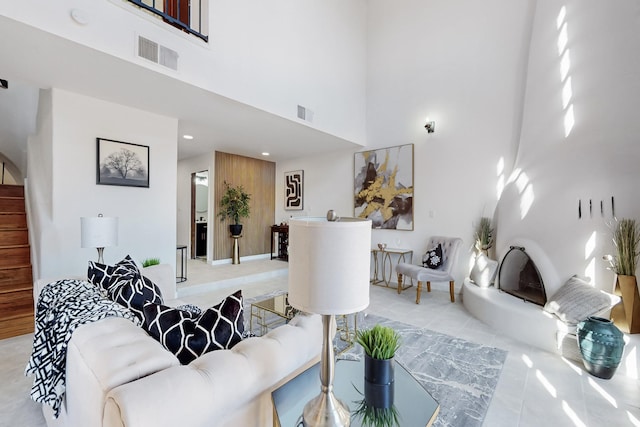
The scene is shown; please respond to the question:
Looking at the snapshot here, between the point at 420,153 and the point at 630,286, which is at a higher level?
the point at 420,153

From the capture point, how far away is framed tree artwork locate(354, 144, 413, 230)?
4691mm

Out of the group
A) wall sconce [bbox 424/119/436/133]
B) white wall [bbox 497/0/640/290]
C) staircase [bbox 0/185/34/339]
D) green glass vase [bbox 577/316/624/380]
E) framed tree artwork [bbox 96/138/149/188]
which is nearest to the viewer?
green glass vase [bbox 577/316/624/380]

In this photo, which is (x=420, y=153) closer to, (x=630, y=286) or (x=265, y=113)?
(x=265, y=113)

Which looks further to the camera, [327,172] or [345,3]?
[327,172]

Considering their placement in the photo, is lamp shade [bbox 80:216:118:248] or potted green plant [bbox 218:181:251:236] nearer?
lamp shade [bbox 80:216:118:248]

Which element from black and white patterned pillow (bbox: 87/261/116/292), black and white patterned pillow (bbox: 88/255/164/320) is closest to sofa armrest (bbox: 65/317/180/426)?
black and white patterned pillow (bbox: 88/255/164/320)

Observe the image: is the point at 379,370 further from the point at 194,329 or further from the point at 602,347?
the point at 602,347

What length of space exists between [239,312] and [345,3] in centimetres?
549

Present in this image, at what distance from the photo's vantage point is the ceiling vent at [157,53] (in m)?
2.48

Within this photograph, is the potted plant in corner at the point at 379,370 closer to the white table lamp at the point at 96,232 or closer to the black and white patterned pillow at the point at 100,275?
the black and white patterned pillow at the point at 100,275

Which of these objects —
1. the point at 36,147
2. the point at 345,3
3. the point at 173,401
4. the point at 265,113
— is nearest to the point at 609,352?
the point at 173,401

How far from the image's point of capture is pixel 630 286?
2301 mm

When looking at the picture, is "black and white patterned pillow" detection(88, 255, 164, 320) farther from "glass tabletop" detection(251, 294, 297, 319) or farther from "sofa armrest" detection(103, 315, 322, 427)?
"glass tabletop" detection(251, 294, 297, 319)

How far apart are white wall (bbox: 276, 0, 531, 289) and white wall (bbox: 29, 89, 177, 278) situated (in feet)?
11.1
